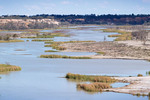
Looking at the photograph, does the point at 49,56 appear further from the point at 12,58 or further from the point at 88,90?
the point at 88,90

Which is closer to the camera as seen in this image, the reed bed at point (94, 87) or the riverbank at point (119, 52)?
the reed bed at point (94, 87)

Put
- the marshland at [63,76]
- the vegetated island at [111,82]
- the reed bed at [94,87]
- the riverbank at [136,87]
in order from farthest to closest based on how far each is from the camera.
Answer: the reed bed at [94,87], the vegetated island at [111,82], the riverbank at [136,87], the marshland at [63,76]

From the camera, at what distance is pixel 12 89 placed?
97.5 feet

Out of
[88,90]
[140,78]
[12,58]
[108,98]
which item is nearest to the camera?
[108,98]

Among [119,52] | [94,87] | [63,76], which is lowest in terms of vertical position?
[119,52]

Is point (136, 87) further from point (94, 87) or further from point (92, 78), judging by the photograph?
point (92, 78)

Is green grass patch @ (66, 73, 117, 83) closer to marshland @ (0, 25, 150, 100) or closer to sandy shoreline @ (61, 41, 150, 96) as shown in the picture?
marshland @ (0, 25, 150, 100)

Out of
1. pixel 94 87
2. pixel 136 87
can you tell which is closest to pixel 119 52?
pixel 136 87

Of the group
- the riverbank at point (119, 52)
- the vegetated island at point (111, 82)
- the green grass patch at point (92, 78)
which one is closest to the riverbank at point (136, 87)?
the vegetated island at point (111, 82)

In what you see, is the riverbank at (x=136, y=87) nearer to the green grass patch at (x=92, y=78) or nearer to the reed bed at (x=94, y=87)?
the reed bed at (x=94, y=87)

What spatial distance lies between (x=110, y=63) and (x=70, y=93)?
17.6 metres

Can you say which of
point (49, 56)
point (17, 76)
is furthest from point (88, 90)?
point (49, 56)

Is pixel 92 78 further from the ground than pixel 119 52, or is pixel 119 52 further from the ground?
pixel 92 78

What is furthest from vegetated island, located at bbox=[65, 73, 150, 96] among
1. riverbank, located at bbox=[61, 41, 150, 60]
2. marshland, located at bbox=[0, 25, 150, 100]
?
riverbank, located at bbox=[61, 41, 150, 60]
